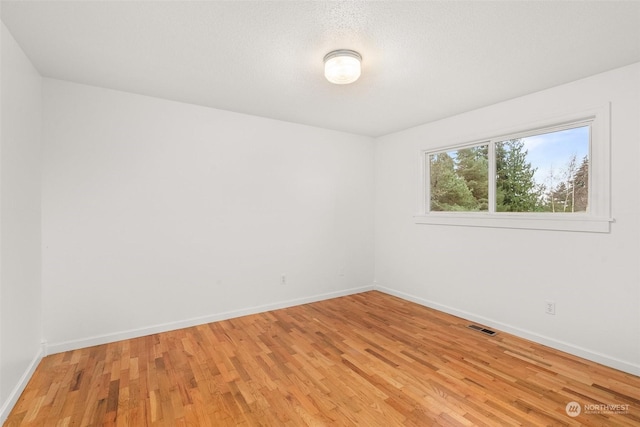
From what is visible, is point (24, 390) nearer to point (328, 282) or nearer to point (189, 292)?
point (189, 292)

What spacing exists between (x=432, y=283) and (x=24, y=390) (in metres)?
4.03

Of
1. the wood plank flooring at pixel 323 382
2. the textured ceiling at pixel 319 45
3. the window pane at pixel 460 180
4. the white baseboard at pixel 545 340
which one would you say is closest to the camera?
the textured ceiling at pixel 319 45

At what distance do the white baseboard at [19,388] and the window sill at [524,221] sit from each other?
414cm

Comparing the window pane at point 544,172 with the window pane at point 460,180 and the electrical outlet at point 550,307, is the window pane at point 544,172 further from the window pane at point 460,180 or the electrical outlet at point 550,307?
the electrical outlet at point 550,307

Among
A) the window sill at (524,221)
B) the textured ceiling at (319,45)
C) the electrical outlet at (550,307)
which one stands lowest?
the electrical outlet at (550,307)

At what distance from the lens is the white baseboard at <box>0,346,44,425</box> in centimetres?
180

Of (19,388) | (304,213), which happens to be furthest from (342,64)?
(19,388)

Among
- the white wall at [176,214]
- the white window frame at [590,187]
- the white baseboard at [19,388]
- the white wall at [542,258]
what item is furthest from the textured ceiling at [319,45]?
the white baseboard at [19,388]

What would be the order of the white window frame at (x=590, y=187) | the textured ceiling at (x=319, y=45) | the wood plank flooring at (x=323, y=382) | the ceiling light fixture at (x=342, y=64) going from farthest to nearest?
1. the white window frame at (x=590, y=187)
2. the ceiling light fixture at (x=342, y=64)
3. the wood plank flooring at (x=323, y=382)
4. the textured ceiling at (x=319, y=45)

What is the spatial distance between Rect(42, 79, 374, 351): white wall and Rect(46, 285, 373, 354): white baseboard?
0.01 metres

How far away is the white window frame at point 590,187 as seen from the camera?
97.6 inches

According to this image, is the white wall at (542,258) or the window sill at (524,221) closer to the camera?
the white wall at (542,258)

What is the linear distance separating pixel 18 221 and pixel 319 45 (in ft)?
8.17

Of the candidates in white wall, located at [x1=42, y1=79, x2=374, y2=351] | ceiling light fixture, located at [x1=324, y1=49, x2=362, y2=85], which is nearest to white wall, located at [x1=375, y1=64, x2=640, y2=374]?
white wall, located at [x1=42, y1=79, x2=374, y2=351]
